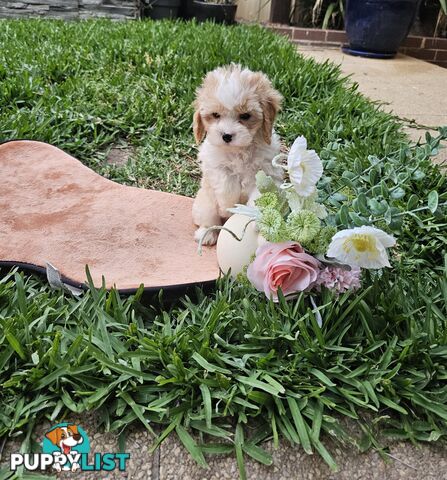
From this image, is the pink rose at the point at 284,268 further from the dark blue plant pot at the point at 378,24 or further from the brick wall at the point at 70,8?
the brick wall at the point at 70,8

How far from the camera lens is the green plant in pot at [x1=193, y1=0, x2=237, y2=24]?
8.89 m

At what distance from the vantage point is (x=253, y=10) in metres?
9.88

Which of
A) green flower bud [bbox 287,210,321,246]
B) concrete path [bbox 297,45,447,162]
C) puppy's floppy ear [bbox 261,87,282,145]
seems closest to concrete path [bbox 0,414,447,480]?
green flower bud [bbox 287,210,321,246]

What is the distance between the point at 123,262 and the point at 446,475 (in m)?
1.68

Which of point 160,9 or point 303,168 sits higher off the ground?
point 303,168

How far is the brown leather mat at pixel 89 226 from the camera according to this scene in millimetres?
2484

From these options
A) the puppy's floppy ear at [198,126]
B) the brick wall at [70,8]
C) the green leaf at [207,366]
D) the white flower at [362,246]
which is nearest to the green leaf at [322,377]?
the green leaf at [207,366]

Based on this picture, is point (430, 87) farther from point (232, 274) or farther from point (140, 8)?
point (140, 8)

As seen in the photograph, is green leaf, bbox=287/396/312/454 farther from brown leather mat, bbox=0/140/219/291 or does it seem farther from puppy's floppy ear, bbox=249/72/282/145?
puppy's floppy ear, bbox=249/72/282/145

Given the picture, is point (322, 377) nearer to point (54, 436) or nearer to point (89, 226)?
point (54, 436)

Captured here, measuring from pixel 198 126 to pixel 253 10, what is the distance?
8225mm

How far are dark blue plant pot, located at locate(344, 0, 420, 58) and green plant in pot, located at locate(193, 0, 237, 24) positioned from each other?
90.7 inches

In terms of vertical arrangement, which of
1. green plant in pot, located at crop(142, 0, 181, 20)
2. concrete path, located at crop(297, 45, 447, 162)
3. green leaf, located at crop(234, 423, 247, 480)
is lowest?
green leaf, located at crop(234, 423, 247, 480)

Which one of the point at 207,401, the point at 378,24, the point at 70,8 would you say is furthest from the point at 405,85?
the point at 70,8
